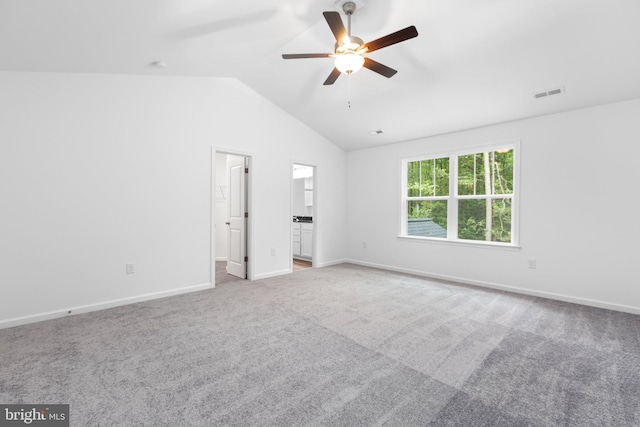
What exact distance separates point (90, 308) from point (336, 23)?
3806mm

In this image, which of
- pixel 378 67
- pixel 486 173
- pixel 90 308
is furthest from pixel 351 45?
pixel 90 308

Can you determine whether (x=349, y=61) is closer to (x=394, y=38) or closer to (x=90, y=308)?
(x=394, y=38)

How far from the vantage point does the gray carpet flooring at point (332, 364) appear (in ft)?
5.65

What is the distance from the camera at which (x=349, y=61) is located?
2.48m

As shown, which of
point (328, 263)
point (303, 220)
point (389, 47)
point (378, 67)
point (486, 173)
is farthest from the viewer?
point (303, 220)

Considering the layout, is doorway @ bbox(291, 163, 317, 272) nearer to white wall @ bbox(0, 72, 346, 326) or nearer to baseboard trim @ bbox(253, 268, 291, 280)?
baseboard trim @ bbox(253, 268, 291, 280)

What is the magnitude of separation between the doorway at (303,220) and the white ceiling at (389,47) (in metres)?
2.22

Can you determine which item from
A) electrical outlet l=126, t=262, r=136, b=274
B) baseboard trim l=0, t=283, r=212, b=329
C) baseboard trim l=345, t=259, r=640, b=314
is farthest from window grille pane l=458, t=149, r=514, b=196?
electrical outlet l=126, t=262, r=136, b=274

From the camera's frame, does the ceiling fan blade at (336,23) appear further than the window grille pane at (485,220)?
No

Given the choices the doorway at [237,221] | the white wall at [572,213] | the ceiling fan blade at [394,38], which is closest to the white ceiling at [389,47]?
the white wall at [572,213]

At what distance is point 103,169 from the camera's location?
343 cm

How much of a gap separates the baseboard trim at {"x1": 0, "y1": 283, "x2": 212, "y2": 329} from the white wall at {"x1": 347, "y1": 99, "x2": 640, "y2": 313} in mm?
3957

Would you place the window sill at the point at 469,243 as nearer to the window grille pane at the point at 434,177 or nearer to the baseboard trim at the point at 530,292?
the baseboard trim at the point at 530,292

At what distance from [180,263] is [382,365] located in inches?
117
